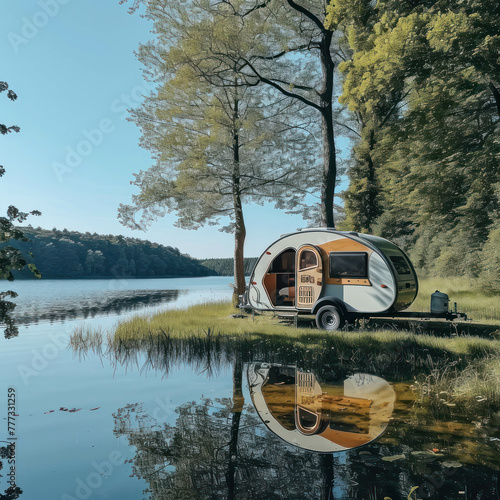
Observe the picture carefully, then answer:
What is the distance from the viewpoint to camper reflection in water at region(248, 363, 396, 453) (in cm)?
480

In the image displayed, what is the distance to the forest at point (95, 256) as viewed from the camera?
72.3 meters

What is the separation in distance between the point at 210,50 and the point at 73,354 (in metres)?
10.5

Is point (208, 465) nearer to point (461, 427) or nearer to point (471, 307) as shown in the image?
point (461, 427)

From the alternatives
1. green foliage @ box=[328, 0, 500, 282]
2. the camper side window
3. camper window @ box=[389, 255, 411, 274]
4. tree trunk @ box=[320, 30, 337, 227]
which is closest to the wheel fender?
the camper side window

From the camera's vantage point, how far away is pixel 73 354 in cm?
1069

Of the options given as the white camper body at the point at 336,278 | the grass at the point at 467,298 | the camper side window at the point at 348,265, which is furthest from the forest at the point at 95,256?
the camper side window at the point at 348,265

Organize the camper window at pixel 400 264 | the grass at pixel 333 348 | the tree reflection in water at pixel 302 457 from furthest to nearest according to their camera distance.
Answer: the camper window at pixel 400 264 < the grass at pixel 333 348 < the tree reflection in water at pixel 302 457

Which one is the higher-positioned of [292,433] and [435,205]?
[435,205]

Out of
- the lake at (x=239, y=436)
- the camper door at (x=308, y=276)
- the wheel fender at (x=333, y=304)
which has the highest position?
the camper door at (x=308, y=276)

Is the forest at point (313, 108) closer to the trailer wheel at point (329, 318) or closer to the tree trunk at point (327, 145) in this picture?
the tree trunk at point (327, 145)

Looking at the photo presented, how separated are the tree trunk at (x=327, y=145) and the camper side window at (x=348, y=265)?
3013 millimetres

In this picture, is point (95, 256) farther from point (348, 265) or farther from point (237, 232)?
point (348, 265)

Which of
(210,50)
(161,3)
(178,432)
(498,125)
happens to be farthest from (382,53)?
(178,432)

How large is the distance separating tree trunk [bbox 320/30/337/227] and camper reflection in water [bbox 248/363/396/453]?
7.90 metres
